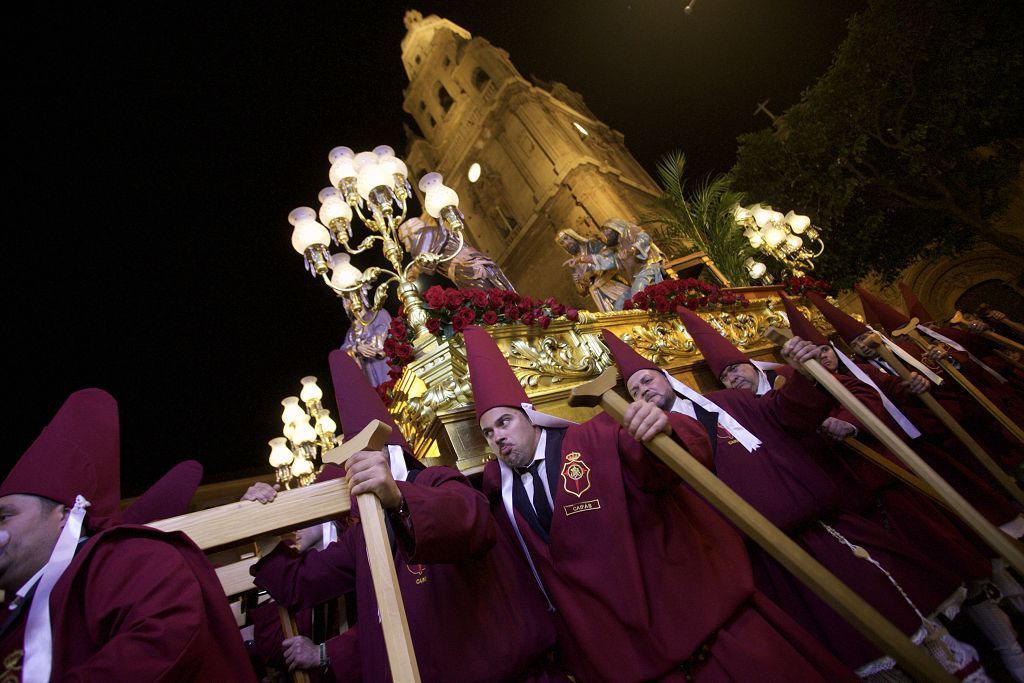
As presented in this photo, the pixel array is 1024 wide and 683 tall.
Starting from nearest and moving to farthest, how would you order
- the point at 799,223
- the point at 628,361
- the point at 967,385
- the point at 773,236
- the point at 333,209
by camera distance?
the point at 628,361
the point at 967,385
the point at 333,209
the point at 773,236
the point at 799,223

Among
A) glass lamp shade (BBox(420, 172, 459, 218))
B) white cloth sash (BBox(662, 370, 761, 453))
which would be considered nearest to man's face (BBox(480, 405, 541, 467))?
white cloth sash (BBox(662, 370, 761, 453))

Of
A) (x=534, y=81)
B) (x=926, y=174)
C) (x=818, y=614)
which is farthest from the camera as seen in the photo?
(x=534, y=81)

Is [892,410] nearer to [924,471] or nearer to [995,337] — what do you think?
[924,471]

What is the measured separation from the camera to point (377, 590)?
3.91ft

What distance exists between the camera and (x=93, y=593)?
1.30 metres

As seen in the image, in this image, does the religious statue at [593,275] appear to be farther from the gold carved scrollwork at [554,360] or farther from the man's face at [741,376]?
the man's face at [741,376]

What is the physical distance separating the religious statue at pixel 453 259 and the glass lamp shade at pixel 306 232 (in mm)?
999

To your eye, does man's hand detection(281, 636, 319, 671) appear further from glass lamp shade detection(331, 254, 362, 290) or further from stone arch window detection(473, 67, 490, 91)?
stone arch window detection(473, 67, 490, 91)

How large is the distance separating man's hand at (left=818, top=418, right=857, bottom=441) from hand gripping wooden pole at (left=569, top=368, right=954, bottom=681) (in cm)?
188

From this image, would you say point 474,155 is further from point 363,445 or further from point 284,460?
point 363,445

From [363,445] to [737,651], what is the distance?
4.91ft

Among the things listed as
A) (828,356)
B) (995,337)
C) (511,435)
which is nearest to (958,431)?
(828,356)

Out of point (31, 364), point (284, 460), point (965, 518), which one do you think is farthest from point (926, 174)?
point (31, 364)

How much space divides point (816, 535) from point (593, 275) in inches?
178
